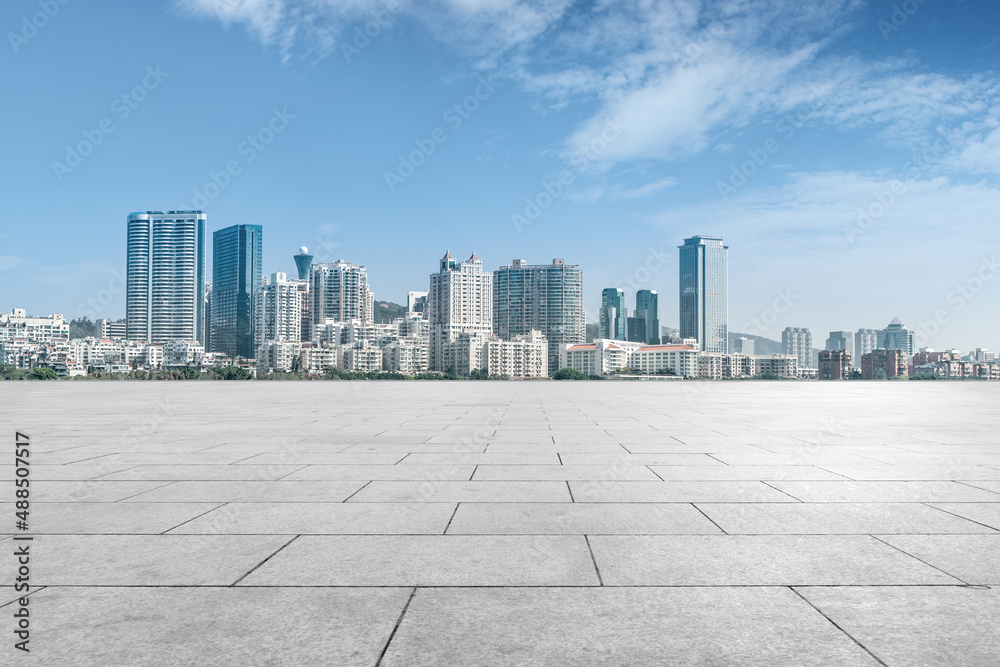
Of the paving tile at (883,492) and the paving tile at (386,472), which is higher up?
the paving tile at (883,492)

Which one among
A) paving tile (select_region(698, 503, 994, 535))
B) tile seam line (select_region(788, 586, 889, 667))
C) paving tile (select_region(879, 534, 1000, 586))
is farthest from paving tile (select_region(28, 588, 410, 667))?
paving tile (select_region(879, 534, 1000, 586))

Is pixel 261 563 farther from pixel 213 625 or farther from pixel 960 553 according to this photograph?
pixel 960 553

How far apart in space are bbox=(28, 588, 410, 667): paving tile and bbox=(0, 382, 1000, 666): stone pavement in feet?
0.05

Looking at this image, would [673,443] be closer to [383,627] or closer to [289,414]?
[383,627]

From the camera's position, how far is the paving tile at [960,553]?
183 inches

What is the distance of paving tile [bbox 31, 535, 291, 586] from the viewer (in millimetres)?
4543

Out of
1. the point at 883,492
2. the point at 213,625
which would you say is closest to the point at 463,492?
the point at 213,625

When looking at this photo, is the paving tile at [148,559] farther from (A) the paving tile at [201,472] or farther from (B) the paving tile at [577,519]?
(A) the paving tile at [201,472]

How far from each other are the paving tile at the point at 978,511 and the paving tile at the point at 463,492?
3.71 metres

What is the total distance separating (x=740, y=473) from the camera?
895cm

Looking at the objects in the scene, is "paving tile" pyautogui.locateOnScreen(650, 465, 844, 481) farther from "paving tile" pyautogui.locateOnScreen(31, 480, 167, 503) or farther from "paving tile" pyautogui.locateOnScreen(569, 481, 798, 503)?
"paving tile" pyautogui.locateOnScreen(31, 480, 167, 503)

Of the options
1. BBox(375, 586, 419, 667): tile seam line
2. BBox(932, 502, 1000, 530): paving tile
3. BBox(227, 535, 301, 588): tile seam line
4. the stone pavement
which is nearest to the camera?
BBox(375, 586, 419, 667): tile seam line

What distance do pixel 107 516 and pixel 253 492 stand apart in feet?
4.97

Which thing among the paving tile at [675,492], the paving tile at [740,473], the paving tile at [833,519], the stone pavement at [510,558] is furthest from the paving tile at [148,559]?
the paving tile at [740,473]
